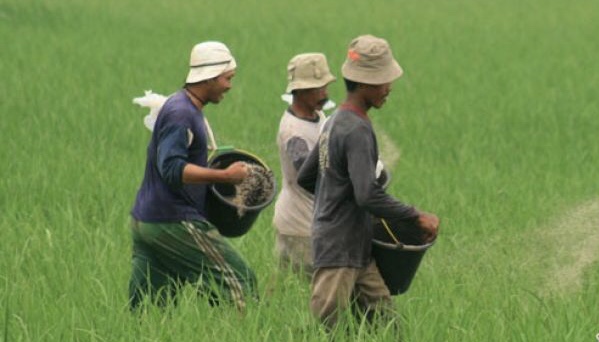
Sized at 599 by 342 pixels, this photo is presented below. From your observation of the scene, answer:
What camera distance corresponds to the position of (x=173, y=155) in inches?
179

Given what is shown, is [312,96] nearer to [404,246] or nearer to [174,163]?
[174,163]

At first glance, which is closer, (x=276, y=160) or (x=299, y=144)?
(x=299, y=144)

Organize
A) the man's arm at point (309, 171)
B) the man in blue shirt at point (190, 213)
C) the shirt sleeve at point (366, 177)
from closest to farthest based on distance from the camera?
1. the shirt sleeve at point (366, 177)
2. the man's arm at point (309, 171)
3. the man in blue shirt at point (190, 213)

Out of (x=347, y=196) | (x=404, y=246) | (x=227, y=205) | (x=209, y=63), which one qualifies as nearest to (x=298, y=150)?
(x=227, y=205)

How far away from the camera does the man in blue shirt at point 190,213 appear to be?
15.2 feet

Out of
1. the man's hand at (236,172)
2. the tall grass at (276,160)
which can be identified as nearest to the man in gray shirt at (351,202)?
the tall grass at (276,160)

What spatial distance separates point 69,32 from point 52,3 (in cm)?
524

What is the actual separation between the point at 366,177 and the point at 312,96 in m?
0.95

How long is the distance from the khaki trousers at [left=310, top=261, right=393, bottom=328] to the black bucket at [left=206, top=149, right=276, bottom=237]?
1.53ft

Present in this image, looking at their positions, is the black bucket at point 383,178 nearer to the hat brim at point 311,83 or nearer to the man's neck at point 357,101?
the man's neck at point 357,101

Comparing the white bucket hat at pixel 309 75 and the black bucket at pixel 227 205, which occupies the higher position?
the white bucket hat at pixel 309 75

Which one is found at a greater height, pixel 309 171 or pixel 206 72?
pixel 206 72

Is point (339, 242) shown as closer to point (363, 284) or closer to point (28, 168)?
point (363, 284)

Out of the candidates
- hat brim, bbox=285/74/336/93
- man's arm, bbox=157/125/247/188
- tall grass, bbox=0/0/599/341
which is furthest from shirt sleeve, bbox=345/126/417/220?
hat brim, bbox=285/74/336/93
